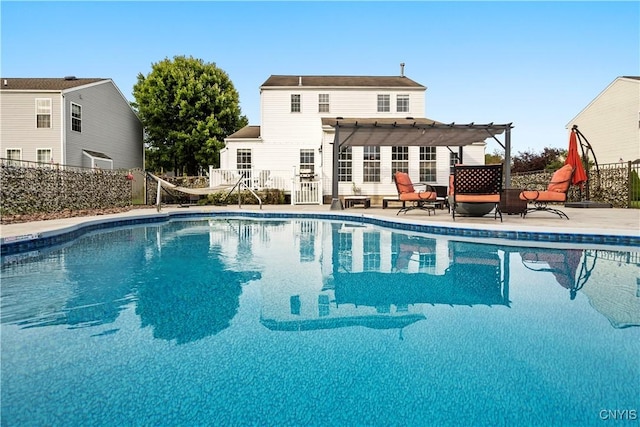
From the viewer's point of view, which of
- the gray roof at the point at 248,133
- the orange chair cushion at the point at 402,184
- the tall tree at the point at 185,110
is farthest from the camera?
the tall tree at the point at 185,110

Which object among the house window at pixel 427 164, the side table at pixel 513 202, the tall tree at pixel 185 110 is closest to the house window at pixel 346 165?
the house window at pixel 427 164

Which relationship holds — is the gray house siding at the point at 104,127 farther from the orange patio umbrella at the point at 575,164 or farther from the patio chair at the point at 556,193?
the orange patio umbrella at the point at 575,164

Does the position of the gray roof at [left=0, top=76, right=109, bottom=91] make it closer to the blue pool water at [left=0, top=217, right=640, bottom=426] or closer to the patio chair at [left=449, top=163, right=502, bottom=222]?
the blue pool water at [left=0, top=217, right=640, bottom=426]

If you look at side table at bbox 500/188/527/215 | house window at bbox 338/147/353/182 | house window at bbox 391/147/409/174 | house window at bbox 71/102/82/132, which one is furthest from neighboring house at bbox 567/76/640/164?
house window at bbox 71/102/82/132

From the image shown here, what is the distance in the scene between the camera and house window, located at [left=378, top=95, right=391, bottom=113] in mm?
20281

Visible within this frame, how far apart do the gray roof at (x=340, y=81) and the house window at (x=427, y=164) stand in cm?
456

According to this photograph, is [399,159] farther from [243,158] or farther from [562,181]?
[562,181]

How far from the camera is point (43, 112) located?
18578 millimetres

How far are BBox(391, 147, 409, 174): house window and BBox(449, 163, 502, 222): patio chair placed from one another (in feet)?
27.1

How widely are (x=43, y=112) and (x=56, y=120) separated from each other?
78 centimetres

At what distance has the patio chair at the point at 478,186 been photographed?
8906mm

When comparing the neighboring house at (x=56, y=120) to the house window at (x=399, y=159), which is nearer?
the house window at (x=399, y=159)

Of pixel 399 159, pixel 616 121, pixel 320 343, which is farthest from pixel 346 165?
pixel 616 121

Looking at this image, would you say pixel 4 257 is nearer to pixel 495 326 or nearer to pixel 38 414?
pixel 38 414
